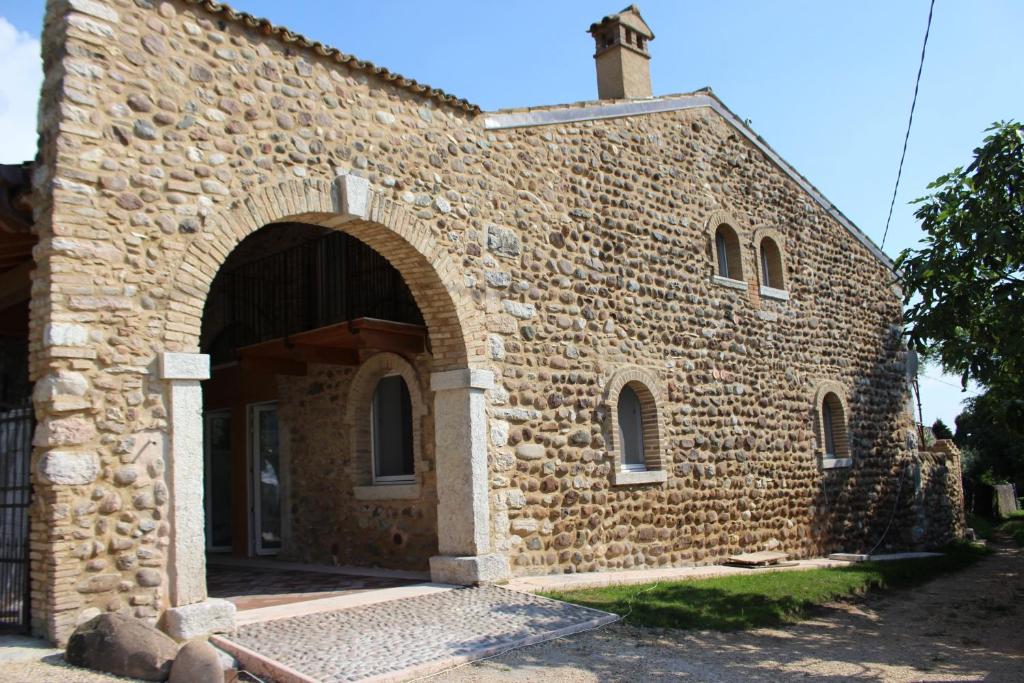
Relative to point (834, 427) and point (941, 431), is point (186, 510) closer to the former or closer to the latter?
point (834, 427)

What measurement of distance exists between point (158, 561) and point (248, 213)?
8.86 feet

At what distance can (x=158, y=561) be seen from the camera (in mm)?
5836

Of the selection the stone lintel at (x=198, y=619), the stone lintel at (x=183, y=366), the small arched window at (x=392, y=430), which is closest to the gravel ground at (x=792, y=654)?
the stone lintel at (x=198, y=619)

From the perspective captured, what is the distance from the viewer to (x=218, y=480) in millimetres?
12070

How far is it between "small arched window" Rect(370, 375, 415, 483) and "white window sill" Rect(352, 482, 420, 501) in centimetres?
23

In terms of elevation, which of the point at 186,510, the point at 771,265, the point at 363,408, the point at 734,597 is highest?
the point at 771,265

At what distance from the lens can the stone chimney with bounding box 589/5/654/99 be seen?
11.8m

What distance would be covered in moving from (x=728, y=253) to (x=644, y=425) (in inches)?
135

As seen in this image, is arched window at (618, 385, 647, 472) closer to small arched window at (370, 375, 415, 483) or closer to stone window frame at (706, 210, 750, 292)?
stone window frame at (706, 210, 750, 292)

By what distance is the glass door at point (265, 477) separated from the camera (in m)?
11.0

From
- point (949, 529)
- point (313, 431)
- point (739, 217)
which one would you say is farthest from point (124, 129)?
point (949, 529)

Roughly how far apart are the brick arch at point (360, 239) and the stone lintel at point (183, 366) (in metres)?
0.10

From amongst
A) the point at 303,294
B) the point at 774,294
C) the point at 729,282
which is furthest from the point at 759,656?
the point at 774,294

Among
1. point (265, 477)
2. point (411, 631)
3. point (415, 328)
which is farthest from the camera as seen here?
point (265, 477)
